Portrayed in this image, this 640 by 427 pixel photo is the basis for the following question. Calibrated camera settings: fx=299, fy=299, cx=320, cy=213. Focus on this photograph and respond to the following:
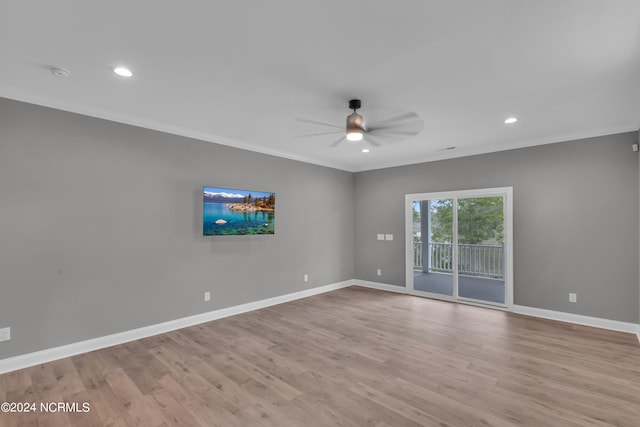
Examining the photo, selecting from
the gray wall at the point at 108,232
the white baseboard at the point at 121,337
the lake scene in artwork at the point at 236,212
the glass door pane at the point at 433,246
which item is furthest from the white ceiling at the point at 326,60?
the white baseboard at the point at 121,337

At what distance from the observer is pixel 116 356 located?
3176 mm

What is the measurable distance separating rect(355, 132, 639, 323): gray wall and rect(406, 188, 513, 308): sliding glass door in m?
0.18

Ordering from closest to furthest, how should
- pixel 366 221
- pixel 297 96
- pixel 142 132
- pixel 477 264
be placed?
pixel 297 96
pixel 142 132
pixel 477 264
pixel 366 221

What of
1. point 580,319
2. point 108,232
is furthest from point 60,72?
point 580,319

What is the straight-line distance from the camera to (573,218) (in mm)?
4301

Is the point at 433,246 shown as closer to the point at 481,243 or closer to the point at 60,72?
the point at 481,243

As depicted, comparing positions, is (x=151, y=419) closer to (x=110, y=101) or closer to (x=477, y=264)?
(x=110, y=101)

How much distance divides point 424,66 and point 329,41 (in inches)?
33.2

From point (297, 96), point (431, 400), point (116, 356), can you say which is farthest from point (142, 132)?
point (431, 400)

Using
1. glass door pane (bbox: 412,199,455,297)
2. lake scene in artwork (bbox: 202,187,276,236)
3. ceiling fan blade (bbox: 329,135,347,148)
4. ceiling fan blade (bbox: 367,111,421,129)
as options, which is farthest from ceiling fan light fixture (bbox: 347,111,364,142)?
glass door pane (bbox: 412,199,455,297)

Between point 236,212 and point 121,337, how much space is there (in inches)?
82.5

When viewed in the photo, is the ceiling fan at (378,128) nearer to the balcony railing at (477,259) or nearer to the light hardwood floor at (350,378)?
the light hardwood floor at (350,378)

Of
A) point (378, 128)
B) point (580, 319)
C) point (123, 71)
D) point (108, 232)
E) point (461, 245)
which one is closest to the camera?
point (123, 71)

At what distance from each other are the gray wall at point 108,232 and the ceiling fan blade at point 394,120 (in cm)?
213
